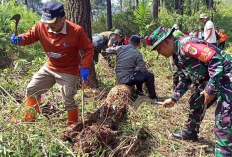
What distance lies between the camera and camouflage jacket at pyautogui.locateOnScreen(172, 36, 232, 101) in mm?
2186

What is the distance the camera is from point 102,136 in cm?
264

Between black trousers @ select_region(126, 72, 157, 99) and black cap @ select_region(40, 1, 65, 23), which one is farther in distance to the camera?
black trousers @ select_region(126, 72, 157, 99)

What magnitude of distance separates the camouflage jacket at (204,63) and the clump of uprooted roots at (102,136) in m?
1.03

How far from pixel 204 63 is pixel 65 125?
1798 mm

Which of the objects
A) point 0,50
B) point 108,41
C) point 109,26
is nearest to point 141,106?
point 108,41

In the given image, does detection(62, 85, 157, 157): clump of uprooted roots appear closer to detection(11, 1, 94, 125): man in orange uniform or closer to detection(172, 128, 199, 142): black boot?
detection(11, 1, 94, 125): man in orange uniform

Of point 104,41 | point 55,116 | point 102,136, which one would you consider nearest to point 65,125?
point 55,116

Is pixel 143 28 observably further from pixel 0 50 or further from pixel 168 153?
pixel 168 153

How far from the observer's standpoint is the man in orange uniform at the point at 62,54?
297 centimetres

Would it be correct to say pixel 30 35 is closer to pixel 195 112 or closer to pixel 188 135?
pixel 195 112

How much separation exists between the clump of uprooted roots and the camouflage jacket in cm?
103

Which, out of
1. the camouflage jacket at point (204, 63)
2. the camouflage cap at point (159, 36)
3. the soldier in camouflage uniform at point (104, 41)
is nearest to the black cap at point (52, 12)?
the camouflage cap at point (159, 36)

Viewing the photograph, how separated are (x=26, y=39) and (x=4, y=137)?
1360 millimetres

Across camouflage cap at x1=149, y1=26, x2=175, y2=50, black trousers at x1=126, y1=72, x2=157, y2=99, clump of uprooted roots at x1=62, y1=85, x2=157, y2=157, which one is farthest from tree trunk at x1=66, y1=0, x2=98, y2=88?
camouflage cap at x1=149, y1=26, x2=175, y2=50
